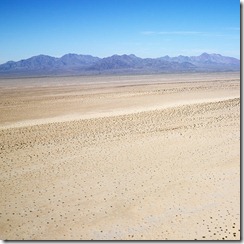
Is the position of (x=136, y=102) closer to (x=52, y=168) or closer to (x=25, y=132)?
(x=25, y=132)

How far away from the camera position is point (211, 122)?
16.0 meters

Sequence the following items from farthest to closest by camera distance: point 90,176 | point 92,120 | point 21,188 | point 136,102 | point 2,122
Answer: point 136,102 < point 2,122 < point 92,120 < point 90,176 < point 21,188

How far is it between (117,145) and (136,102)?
620 inches

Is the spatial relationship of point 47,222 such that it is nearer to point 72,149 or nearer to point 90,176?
point 90,176

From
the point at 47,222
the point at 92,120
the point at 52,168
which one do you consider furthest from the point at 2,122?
the point at 47,222

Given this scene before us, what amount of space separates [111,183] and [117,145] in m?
3.82

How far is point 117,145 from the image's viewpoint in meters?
12.9

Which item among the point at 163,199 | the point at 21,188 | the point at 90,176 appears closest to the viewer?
the point at 163,199

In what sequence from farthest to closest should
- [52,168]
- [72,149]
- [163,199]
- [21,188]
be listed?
[72,149], [52,168], [21,188], [163,199]

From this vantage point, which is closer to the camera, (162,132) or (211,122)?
(162,132)

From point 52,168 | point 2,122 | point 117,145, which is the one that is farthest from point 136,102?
point 52,168

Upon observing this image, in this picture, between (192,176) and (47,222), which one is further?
(192,176)

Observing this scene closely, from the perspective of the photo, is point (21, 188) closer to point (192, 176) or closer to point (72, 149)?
point (72, 149)

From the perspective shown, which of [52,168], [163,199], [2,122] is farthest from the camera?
[2,122]
